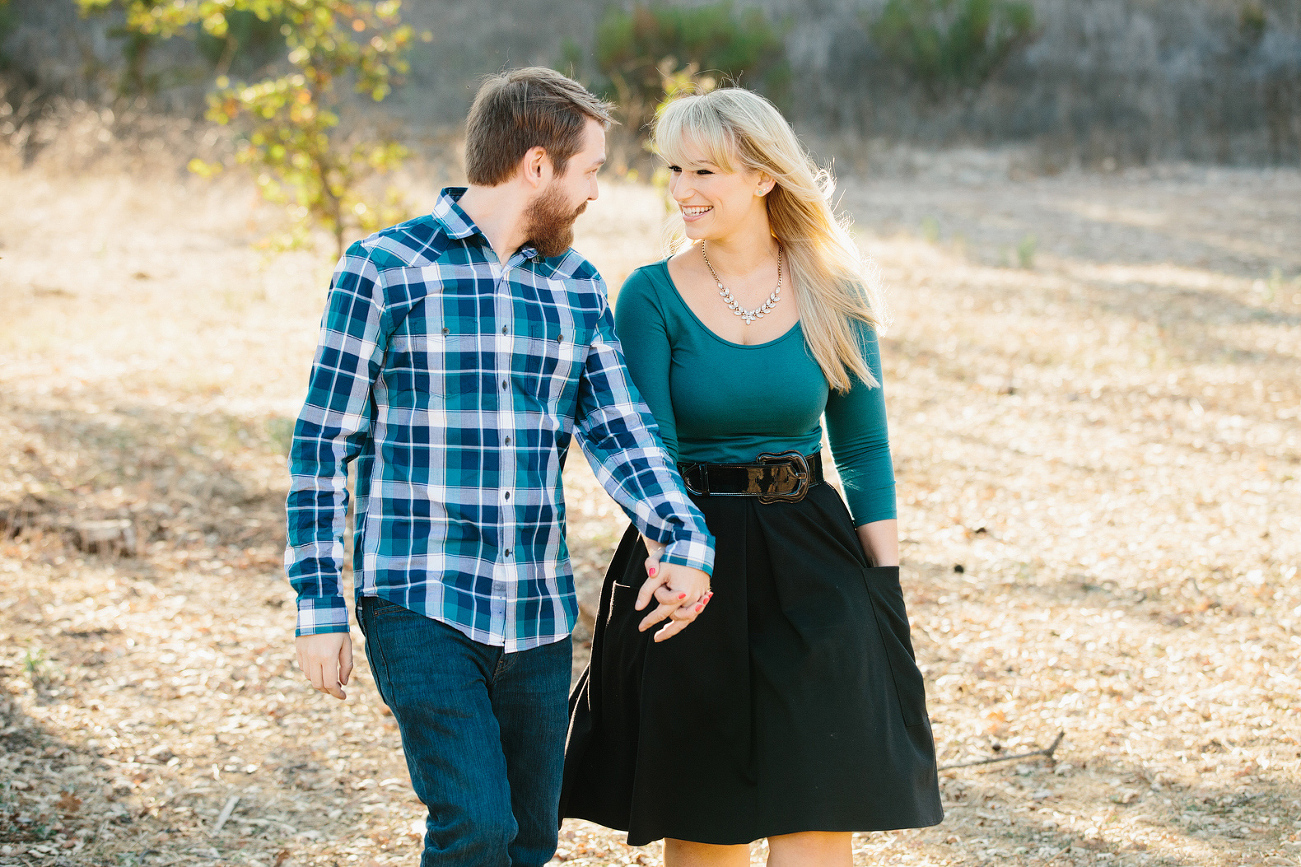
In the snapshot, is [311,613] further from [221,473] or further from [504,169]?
[221,473]

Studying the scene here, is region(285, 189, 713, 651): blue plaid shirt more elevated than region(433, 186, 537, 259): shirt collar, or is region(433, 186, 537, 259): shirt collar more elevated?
region(433, 186, 537, 259): shirt collar

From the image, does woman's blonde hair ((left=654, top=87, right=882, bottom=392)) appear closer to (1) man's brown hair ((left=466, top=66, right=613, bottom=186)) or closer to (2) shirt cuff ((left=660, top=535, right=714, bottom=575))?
(1) man's brown hair ((left=466, top=66, right=613, bottom=186))

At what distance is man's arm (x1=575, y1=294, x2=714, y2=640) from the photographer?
2.23 metres

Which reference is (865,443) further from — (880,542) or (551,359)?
(551,359)

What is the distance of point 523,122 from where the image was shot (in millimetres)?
2227

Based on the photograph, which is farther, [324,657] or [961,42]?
[961,42]

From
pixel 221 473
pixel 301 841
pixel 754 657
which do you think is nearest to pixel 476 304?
pixel 754 657

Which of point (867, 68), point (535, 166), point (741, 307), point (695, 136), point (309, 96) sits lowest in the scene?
point (741, 307)

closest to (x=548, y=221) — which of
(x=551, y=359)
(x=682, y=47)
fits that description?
(x=551, y=359)

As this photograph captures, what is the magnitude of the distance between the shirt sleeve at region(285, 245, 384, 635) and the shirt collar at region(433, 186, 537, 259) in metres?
0.18

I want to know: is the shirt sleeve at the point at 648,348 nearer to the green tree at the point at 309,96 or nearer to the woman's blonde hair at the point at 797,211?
the woman's blonde hair at the point at 797,211

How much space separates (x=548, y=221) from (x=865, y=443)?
95cm

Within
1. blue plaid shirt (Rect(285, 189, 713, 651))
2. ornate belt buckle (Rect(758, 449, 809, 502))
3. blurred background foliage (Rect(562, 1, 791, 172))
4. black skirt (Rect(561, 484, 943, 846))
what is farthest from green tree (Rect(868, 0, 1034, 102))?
blue plaid shirt (Rect(285, 189, 713, 651))

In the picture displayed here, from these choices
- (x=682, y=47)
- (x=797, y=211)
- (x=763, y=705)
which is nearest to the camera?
(x=763, y=705)
